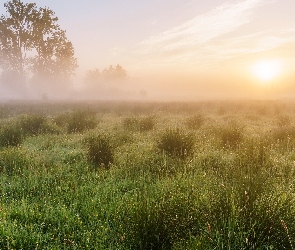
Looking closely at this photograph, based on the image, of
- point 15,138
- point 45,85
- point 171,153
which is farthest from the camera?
point 45,85

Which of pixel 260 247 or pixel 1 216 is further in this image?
pixel 1 216

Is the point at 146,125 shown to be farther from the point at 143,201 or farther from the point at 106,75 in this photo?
the point at 106,75

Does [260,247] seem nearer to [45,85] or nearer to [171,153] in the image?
[171,153]

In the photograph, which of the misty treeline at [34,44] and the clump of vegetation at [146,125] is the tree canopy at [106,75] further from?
the clump of vegetation at [146,125]

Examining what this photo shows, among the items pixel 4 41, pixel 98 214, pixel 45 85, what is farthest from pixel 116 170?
pixel 45 85

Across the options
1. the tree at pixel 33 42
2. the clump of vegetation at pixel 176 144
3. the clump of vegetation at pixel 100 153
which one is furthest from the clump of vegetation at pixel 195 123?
the tree at pixel 33 42

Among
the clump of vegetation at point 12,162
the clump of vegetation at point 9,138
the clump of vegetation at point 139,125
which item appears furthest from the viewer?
the clump of vegetation at point 139,125

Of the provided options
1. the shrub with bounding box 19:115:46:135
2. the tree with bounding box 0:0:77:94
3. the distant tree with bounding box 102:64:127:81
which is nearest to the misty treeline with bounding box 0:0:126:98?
the tree with bounding box 0:0:77:94

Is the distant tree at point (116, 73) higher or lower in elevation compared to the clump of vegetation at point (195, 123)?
higher

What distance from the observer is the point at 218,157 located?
6.76 meters

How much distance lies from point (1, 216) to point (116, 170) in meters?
2.61

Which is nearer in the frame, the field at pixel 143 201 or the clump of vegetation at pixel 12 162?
the field at pixel 143 201

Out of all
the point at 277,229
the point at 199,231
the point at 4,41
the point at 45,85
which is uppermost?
the point at 4,41

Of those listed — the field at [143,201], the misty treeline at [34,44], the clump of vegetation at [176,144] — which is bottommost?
the field at [143,201]
